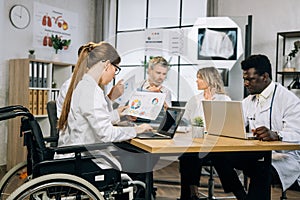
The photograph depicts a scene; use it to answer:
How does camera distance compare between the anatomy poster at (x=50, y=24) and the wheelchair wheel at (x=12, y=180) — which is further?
the anatomy poster at (x=50, y=24)

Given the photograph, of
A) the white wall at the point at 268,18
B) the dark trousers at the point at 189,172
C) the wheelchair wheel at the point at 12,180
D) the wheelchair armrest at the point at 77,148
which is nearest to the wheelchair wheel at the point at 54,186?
the wheelchair armrest at the point at 77,148

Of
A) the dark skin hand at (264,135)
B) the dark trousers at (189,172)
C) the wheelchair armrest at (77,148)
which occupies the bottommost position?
the dark trousers at (189,172)

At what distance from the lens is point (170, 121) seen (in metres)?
2.17

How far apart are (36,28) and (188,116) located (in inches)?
109

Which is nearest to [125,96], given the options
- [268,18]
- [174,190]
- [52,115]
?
[52,115]

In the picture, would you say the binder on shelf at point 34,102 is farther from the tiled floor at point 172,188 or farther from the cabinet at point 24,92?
the tiled floor at point 172,188

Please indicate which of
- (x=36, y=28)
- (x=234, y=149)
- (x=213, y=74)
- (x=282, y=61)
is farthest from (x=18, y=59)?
(x=234, y=149)

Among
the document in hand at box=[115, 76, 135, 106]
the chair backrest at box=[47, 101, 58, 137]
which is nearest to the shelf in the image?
the document in hand at box=[115, 76, 135, 106]

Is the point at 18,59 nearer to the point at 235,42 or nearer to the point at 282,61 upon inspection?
the point at 235,42

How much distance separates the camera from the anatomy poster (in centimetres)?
471

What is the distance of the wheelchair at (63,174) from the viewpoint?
68.0 inches

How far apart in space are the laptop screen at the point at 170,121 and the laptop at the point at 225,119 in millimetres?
254

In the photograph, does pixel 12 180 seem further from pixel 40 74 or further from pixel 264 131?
pixel 264 131

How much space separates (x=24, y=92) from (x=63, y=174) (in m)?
2.71
